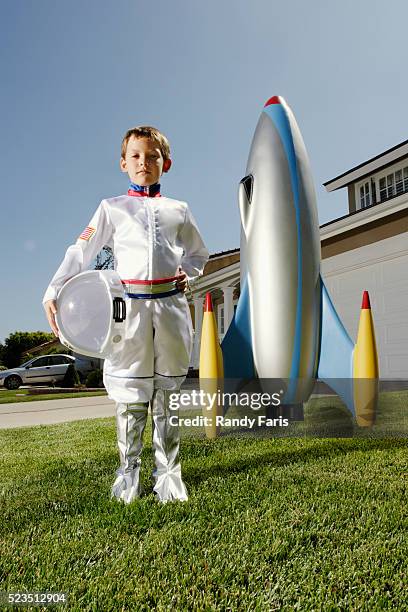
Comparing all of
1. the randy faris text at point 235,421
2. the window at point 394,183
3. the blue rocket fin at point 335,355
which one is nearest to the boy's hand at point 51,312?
the randy faris text at point 235,421

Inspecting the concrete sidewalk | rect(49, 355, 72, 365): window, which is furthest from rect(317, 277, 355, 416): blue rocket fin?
rect(49, 355, 72, 365): window

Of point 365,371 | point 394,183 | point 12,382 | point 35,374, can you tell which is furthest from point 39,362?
point 365,371

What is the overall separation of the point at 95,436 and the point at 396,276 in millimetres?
6962

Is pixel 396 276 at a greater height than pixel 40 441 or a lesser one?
greater

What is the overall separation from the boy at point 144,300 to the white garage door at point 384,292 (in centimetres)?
782

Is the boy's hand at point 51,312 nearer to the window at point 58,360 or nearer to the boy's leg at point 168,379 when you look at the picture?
the boy's leg at point 168,379

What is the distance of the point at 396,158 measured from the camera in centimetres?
1302

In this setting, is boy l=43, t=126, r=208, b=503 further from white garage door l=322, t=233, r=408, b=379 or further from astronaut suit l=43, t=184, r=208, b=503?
white garage door l=322, t=233, r=408, b=379

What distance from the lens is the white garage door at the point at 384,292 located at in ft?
30.8

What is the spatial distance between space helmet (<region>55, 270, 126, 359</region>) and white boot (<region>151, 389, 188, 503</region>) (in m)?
0.38

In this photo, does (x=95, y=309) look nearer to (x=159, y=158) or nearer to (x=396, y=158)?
(x=159, y=158)

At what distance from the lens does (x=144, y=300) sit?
7.69ft

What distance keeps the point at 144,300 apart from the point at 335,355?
204 centimetres

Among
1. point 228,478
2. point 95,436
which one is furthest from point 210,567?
point 95,436
